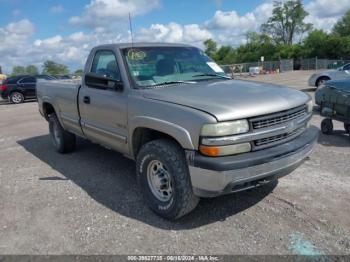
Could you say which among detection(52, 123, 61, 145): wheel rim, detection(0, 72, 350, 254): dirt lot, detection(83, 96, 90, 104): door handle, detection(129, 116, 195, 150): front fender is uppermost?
detection(83, 96, 90, 104): door handle

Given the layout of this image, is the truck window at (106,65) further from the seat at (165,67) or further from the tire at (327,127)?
the tire at (327,127)

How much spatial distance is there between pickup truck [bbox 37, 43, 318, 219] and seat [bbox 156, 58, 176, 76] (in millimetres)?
13

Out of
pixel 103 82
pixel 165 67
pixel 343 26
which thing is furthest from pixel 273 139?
pixel 343 26

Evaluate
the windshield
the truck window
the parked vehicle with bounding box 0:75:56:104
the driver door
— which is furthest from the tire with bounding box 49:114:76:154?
Result: the parked vehicle with bounding box 0:75:56:104

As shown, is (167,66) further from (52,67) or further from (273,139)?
(52,67)

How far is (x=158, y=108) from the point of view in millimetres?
3734

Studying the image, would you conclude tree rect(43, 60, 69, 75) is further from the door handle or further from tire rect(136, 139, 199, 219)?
tire rect(136, 139, 199, 219)

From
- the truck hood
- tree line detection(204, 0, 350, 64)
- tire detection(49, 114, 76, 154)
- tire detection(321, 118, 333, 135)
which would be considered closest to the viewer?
the truck hood

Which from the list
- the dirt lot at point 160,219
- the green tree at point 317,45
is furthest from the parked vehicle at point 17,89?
the green tree at point 317,45

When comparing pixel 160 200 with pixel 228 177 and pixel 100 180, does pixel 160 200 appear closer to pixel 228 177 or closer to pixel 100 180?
pixel 228 177

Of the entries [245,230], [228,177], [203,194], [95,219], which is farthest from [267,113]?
[95,219]

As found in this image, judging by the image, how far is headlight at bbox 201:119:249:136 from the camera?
321 centimetres

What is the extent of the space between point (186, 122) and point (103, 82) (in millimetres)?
1589

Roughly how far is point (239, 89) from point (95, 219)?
2200 mm
